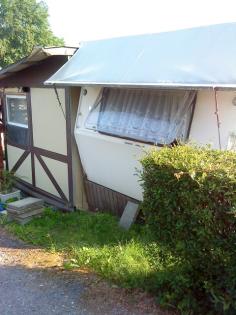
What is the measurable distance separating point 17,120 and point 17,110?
0.76 ft

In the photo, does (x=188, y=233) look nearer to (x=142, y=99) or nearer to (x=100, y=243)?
(x=100, y=243)

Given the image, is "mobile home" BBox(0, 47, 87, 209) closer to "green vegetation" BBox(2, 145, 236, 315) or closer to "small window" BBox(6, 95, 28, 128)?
"small window" BBox(6, 95, 28, 128)

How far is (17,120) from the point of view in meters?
9.80

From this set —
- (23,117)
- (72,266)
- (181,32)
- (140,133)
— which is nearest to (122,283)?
(72,266)

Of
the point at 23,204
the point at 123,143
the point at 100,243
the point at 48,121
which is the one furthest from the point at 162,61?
the point at 23,204

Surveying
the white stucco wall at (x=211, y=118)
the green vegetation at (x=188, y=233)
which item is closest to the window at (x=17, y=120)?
the white stucco wall at (x=211, y=118)

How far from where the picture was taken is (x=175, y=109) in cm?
557

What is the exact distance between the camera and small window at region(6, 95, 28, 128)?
9359 millimetres

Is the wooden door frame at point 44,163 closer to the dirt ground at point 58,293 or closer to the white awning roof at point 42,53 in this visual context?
the white awning roof at point 42,53

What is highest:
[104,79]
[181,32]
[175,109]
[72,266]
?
[181,32]

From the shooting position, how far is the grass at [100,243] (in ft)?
14.9

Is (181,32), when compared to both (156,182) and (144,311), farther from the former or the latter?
(144,311)

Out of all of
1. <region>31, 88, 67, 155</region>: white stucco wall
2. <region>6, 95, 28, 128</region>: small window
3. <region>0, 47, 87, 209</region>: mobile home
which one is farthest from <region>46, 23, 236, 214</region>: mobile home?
<region>6, 95, 28, 128</region>: small window

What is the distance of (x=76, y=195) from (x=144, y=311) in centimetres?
Result: 406
